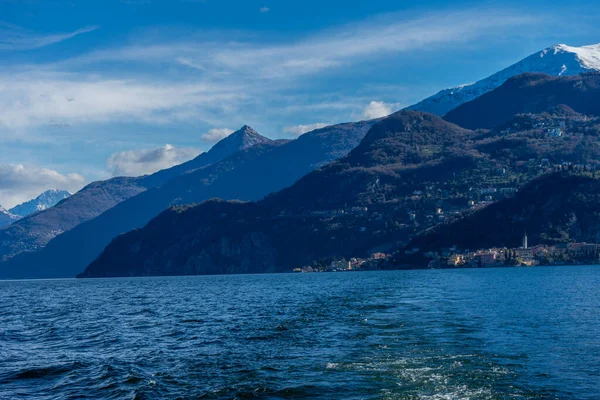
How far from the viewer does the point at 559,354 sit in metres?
43.0

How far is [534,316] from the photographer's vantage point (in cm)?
6378

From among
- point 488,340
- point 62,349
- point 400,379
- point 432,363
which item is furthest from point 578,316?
point 62,349

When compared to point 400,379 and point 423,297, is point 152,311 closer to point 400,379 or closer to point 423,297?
point 423,297

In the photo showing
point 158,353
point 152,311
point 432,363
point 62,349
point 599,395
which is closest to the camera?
point 599,395

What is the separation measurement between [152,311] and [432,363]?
5393 cm

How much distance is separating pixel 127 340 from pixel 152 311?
31.6 metres

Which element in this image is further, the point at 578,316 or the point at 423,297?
the point at 423,297

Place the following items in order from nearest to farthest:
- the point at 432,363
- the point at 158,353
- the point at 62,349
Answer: the point at 432,363 → the point at 158,353 → the point at 62,349

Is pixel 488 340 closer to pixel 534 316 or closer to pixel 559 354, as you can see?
pixel 559 354

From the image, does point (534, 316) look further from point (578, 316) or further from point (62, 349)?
point (62, 349)

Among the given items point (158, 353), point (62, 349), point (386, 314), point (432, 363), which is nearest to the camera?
point (432, 363)

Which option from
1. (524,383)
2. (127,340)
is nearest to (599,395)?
(524,383)

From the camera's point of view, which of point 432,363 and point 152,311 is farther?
point 152,311

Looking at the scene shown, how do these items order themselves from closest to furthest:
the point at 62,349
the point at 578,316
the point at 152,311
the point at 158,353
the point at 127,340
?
the point at 158,353 → the point at 62,349 → the point at 127,340 → the point at 578,316 → the point at 152,311
